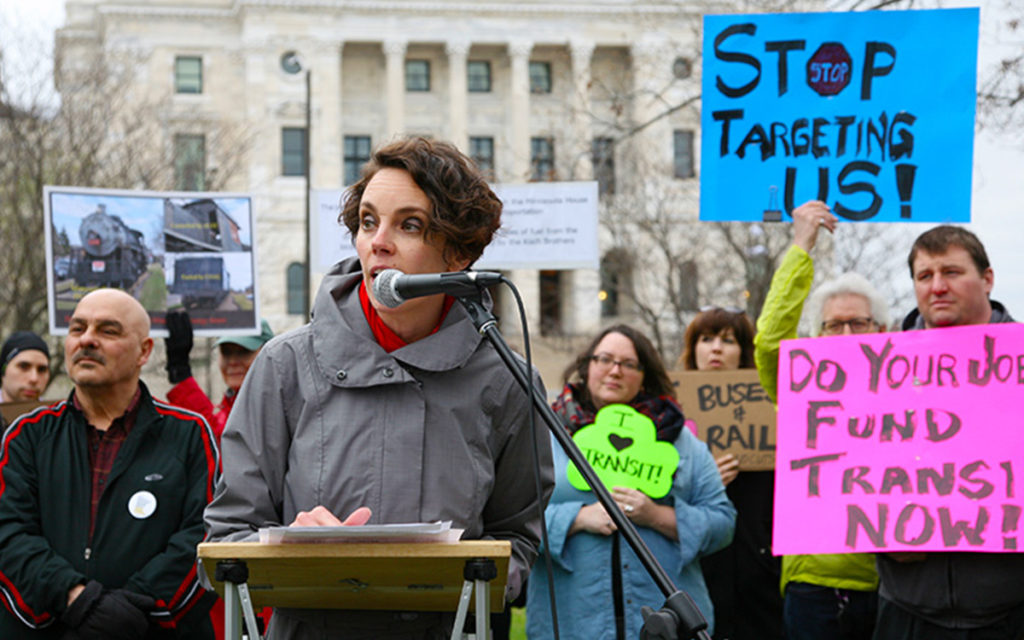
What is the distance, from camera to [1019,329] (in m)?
4.27

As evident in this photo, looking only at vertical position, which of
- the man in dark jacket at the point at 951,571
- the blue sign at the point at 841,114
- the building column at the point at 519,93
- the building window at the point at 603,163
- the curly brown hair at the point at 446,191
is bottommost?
the man in dark jacket at the point at 951,571

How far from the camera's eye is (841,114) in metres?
5.21

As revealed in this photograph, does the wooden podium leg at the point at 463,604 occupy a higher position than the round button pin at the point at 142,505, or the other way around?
the wooden podium leg at the point at 463,604

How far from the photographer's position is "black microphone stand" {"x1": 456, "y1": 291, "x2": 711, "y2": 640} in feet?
8.35

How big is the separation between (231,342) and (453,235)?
4.01 meters

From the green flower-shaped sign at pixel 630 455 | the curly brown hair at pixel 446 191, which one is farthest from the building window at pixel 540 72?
the curly brown hair at pixel 446 191

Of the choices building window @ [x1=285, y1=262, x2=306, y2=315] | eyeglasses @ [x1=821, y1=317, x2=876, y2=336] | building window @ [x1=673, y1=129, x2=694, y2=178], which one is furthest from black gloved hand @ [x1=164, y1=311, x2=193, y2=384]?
building window @ [x1=285, y1=262, x2=306, y2=315]

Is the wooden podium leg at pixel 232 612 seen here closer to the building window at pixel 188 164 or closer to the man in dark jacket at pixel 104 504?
the man in dark jacket at pixel 104 504

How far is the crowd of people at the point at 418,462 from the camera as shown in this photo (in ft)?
9.65

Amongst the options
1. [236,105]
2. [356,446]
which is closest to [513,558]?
[356,446]

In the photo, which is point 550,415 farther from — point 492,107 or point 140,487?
point 492,107

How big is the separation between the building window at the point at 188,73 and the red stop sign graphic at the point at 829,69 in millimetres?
50601

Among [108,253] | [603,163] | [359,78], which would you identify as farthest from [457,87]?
[108,253]

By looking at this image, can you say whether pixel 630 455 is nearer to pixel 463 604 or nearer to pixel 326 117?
pixel 463 604
